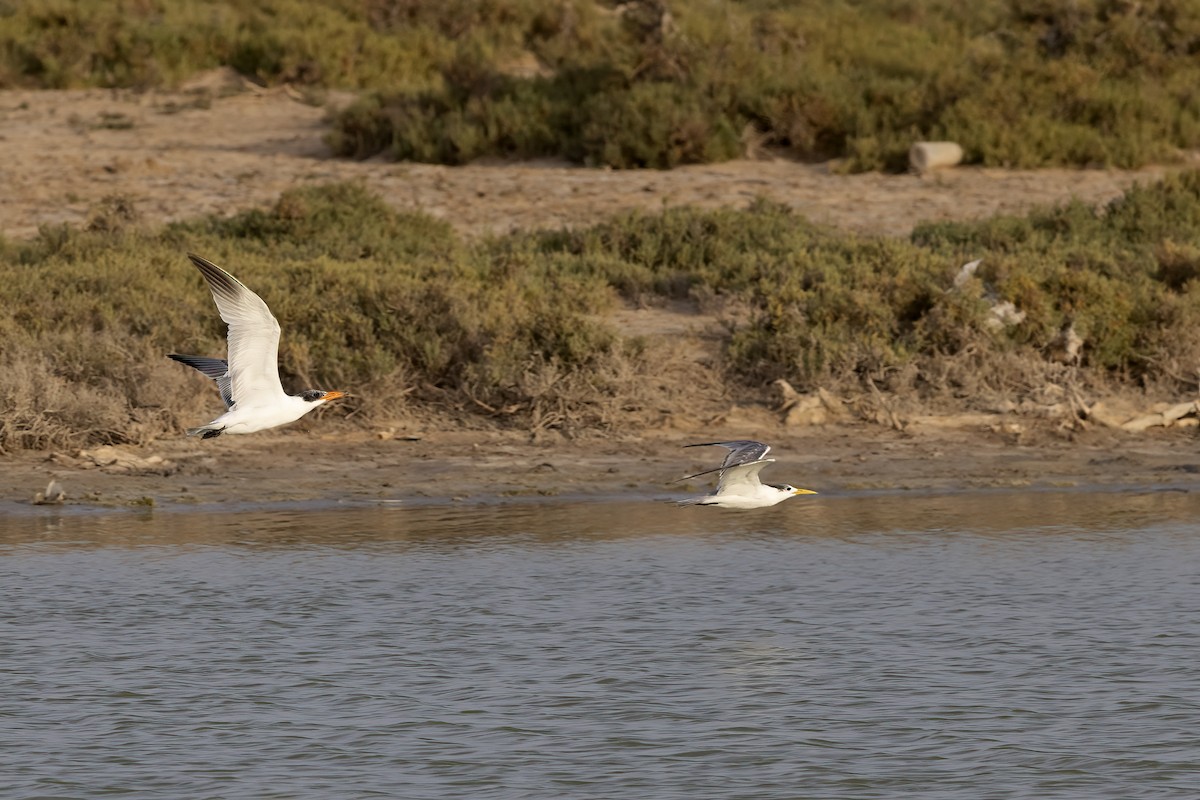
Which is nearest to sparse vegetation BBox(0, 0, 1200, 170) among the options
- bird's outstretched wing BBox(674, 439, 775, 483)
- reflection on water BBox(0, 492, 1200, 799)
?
reflection on water BBox(0, 492, 1200, 799)

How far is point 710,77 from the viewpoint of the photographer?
21609 millimetres

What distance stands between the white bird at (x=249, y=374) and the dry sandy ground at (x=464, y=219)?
2.35 m

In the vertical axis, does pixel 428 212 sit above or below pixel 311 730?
above

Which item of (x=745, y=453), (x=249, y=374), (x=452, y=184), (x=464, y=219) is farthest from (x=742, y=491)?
(x=452, y=184)

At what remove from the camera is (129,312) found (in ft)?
46.4

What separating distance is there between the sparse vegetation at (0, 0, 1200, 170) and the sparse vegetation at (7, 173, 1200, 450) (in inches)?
167

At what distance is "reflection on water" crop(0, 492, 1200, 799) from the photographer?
303 inches

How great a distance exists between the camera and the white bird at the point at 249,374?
33.0ft

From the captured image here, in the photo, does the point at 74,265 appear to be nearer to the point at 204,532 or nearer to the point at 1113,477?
the point at 204,532

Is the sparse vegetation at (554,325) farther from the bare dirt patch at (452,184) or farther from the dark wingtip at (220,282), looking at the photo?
the dark wingtip at (220,282)

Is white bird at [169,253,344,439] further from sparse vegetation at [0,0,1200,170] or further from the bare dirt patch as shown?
sparse vegetation at [0,0,1200,170]

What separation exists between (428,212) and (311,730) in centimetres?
1126

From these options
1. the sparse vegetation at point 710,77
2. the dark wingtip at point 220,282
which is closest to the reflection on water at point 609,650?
the dark wingtip at point 220,282

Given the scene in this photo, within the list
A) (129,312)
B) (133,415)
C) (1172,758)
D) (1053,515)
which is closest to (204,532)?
(133,415)
